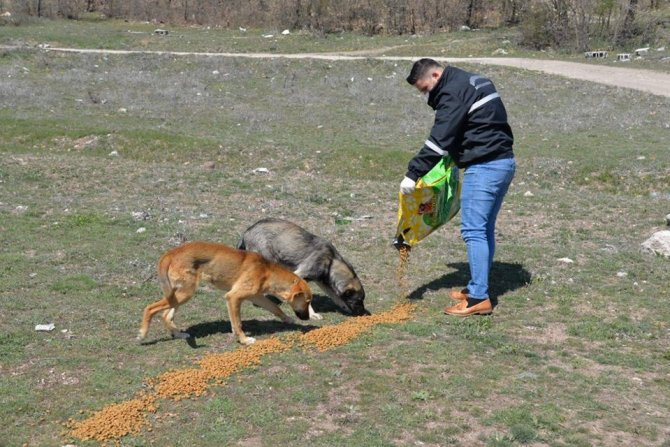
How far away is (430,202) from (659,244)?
392 cm

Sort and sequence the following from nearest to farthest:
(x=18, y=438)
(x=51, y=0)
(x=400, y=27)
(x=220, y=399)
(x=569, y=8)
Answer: (x=18, y=438), (x=220, y=399), (x=569, y=8), (x=400, y=27), (x=51, y=0)

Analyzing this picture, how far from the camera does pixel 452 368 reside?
6.85 meters

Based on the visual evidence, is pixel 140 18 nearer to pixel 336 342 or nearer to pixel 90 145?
pixel 90 145

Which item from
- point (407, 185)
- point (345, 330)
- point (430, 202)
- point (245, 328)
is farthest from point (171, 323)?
point (430, 202)

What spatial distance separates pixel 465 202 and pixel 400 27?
33555 millimetres

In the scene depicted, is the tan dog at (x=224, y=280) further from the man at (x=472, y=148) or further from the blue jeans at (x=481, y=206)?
the blue jeans at (x=481, y=206)

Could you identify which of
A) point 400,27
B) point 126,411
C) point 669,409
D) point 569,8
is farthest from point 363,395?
point 400,27

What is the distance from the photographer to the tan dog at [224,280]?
24.1 feet

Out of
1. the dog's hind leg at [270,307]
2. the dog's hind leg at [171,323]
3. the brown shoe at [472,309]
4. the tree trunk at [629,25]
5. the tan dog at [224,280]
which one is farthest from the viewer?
the tree trunk at [629,25]

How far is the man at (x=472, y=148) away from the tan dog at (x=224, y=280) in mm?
1613

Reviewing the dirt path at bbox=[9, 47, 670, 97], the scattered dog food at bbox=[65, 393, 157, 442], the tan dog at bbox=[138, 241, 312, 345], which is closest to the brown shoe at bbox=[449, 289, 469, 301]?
the tan dog at bbox=[138, 241, 312, 345]

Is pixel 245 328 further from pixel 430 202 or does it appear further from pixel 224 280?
pixel 430 202

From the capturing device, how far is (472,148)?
7.90 meters

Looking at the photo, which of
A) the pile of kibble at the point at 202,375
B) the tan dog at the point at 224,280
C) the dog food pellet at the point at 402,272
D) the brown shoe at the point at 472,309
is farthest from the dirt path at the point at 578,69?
the tan dog at the point at 224,280
